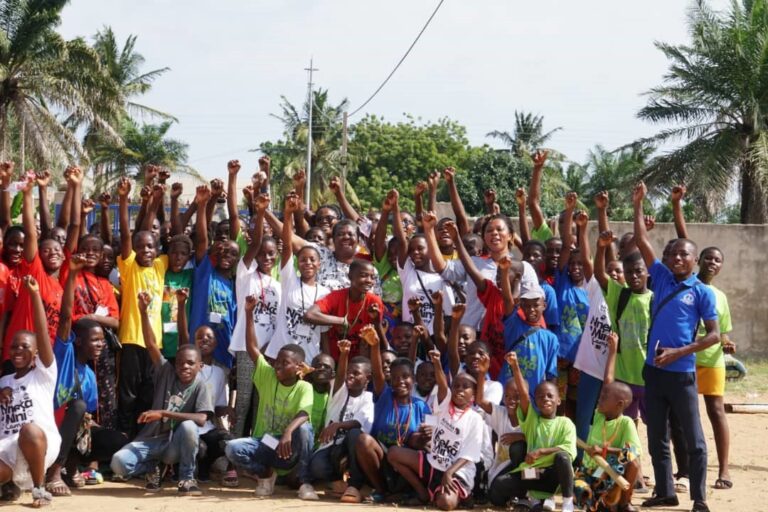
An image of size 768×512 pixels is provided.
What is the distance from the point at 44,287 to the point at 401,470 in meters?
2.82

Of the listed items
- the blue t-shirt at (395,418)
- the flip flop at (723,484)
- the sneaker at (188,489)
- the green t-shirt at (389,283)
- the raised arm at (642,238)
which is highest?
the raised arm at (642,238)

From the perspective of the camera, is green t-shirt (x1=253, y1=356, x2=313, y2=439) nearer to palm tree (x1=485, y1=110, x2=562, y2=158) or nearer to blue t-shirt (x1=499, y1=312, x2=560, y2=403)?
blue t-shirt (x1=499, y1=312, x2=560, y2=403)

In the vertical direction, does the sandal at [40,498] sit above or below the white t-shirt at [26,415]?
below

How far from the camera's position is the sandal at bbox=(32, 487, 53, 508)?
6.19 meters

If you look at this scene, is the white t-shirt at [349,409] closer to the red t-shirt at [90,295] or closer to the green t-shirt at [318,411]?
the green t-shirt at [318,411]

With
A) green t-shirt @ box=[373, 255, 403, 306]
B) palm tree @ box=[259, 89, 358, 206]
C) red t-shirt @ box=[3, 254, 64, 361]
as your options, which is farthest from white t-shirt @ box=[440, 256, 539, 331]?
palm tree @ box=[259, 89, 358, 206]

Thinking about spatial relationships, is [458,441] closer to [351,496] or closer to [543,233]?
[351,496]

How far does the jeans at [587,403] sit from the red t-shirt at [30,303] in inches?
152

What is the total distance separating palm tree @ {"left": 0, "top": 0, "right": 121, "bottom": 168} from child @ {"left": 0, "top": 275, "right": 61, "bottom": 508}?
20970 mm

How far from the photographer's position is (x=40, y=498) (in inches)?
244

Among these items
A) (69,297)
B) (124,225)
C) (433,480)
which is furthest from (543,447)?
(124,225)

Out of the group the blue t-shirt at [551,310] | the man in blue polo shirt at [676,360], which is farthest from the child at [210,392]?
the man in blue polo shirt at [676,360]

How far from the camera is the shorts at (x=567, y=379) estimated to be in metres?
7.59

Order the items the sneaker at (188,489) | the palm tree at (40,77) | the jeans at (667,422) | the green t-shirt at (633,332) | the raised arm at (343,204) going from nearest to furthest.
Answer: the jeans at (667,422) → the sneaker at (188,489) → the green t-shirt at (633,332) → the raised arm at (343,204) → the palm tree at (40,77)
